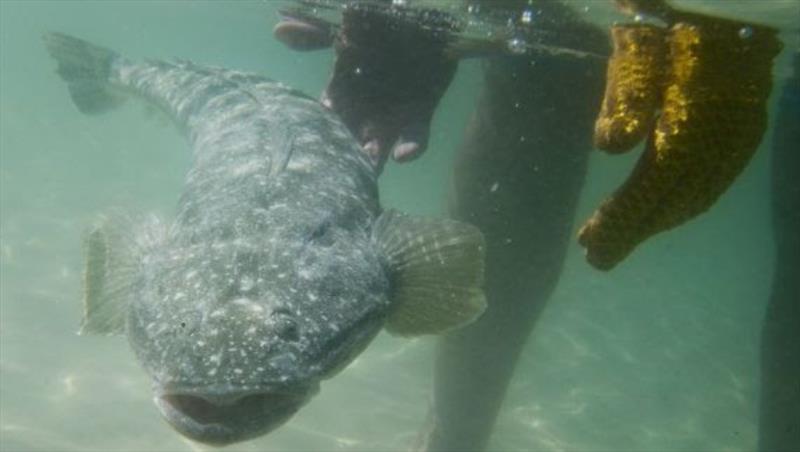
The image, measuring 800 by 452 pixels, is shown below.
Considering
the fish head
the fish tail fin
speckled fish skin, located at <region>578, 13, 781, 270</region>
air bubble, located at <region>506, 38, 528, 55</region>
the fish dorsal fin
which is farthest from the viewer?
the fish tail fin

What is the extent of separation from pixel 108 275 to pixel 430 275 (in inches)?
83.9

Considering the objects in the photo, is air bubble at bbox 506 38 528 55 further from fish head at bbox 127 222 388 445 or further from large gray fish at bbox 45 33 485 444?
fish head at bbox 127 222 388 445

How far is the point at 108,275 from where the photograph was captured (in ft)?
15.0

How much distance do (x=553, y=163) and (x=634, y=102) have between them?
3868 millimetres

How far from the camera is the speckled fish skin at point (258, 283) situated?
3.34 m

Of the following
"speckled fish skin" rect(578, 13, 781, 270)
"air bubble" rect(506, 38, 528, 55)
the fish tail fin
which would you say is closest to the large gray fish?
"speckled fish skin" rect(578, 13, 781, 270)

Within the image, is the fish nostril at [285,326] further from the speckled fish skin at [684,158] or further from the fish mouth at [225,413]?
the speckled fish skin at [684,158]

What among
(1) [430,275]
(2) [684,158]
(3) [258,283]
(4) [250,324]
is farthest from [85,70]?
(2) [684,158]

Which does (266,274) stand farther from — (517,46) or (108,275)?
(517,46)

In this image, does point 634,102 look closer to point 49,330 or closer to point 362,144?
point 362,144

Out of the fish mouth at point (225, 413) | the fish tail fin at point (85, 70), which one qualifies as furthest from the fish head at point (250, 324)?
the fish tail fin at point (85, 70)

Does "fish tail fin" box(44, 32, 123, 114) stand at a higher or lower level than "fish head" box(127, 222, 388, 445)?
lower

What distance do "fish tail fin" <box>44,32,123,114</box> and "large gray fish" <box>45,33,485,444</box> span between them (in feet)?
12.1

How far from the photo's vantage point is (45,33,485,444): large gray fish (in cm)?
337
